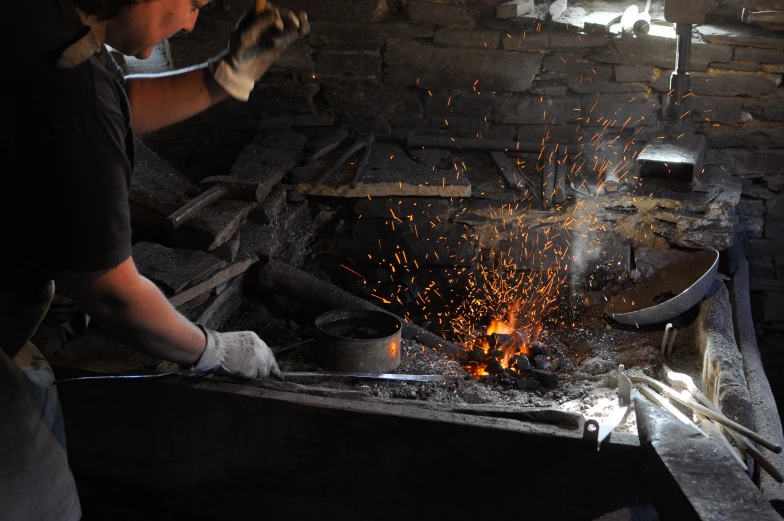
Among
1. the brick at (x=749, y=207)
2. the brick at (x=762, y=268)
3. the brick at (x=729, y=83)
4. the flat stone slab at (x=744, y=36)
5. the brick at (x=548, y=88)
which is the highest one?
the flat stone slab at (x=744, y=36)

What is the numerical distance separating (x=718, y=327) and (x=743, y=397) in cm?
79

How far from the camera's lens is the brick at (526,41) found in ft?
16.1

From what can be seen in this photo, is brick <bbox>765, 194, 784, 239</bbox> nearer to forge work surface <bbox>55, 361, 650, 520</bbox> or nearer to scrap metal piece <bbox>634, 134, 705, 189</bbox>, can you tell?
scrap metal piece <bbox>634, 134, 705, 189</bbox>

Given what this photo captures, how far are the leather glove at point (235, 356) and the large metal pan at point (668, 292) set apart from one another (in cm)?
240

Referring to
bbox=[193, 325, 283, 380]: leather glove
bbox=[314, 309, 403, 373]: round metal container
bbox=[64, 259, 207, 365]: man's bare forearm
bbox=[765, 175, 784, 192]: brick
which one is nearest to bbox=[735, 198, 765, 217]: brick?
bbox=[765, 175, 784, 192]: brick

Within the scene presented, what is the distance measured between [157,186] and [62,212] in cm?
256

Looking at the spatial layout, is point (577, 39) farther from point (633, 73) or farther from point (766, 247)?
point (766, 247)

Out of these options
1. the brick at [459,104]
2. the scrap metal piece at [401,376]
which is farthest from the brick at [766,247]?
the scrap metal piece at [401,376]

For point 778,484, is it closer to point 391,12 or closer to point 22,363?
point 22,363

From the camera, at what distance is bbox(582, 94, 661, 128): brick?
199 inches

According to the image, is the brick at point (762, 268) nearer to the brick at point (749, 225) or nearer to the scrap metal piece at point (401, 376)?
the brick at point (749, 225)

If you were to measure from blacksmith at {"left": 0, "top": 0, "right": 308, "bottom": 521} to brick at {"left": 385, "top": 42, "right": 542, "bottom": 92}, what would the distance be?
312 cm

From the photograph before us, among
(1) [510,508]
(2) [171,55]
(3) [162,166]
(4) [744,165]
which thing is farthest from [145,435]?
(4) [744,165]

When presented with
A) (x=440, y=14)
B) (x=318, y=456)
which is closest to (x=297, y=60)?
(x=440, y=14)
